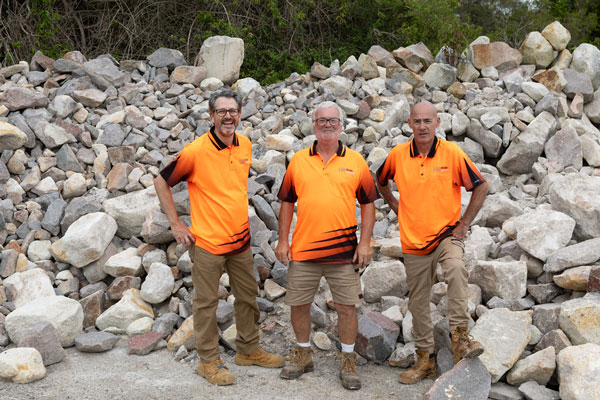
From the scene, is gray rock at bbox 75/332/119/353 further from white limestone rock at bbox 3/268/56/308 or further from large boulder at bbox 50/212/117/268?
large boulder at bbox 50/212/117/268

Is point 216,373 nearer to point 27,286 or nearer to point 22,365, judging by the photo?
point 22,365

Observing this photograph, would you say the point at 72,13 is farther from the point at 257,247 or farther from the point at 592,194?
the point at 592,194

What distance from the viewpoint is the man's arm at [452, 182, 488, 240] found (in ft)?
14.0

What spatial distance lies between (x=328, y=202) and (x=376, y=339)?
138 centimetres

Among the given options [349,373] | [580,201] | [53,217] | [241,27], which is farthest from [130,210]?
[241,27]

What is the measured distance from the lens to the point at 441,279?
18.5 ft

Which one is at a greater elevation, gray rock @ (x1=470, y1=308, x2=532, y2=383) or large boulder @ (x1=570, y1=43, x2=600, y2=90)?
large boulder @ (x1=570, y1=43, x2=600, y2=90)

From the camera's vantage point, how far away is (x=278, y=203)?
22.1 ft

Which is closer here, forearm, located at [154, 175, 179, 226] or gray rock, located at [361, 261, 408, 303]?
forearm, located at [154, 175, 179, 226]

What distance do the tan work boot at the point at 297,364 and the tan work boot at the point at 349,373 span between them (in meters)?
0.30

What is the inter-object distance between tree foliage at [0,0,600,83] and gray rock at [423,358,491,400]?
25.8 feet

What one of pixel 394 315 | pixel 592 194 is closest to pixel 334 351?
pixel 394 315

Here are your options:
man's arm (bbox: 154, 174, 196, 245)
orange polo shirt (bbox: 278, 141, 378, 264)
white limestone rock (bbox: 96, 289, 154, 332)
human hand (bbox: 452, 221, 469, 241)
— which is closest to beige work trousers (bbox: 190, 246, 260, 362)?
man's arm (bbox: 154, 174, 196, 245)

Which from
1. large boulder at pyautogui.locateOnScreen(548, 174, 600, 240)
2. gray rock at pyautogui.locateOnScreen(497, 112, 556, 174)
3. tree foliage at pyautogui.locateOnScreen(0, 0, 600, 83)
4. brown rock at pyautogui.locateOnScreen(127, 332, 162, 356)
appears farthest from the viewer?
tree foliage at pyautogui.locateOnScreen(0, 0, 600, 83)
